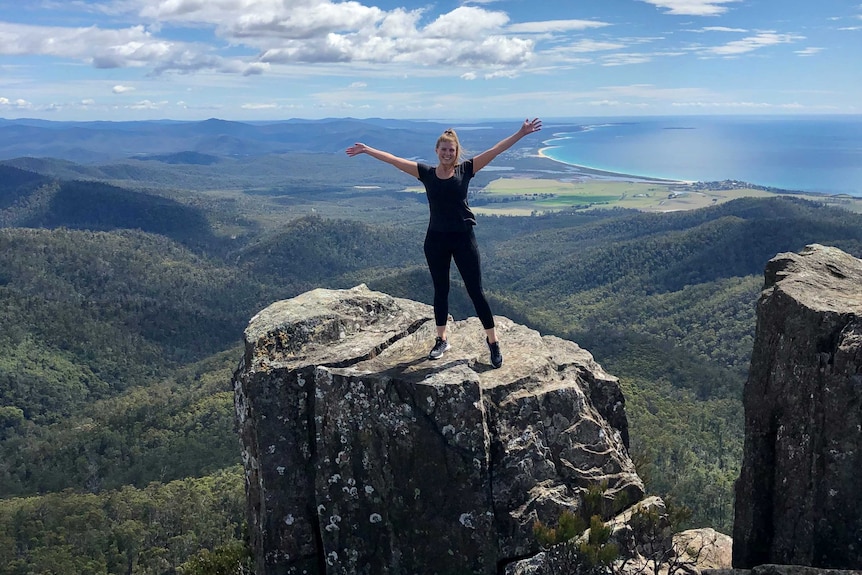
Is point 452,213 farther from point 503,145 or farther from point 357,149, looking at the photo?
point 357,149

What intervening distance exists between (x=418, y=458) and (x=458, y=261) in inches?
146

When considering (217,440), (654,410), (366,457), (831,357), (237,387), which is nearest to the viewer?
(831,357)

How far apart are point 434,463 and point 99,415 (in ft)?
407

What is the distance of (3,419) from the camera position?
121m

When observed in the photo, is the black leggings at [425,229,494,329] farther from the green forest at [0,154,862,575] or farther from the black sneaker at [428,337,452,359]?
the green forest at [0,154,862,575]

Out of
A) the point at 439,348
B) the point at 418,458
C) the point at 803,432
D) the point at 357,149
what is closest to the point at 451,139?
the point at 357,149

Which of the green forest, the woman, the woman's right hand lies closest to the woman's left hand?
the woman

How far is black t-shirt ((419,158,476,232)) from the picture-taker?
11.1 m

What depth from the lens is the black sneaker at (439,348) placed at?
11.9 metres

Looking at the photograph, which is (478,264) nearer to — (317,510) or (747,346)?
(317,510)

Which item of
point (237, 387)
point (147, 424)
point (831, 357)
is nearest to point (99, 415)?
point (147, 424)

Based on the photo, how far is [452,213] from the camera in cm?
1125

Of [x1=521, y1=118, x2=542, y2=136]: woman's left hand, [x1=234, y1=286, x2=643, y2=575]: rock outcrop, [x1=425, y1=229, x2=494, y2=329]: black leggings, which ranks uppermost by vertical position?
[x1=521, y1=118, x2=542, y2=136]: woman's left hand

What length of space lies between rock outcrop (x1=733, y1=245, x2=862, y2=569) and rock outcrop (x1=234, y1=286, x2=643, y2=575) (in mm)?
2312
